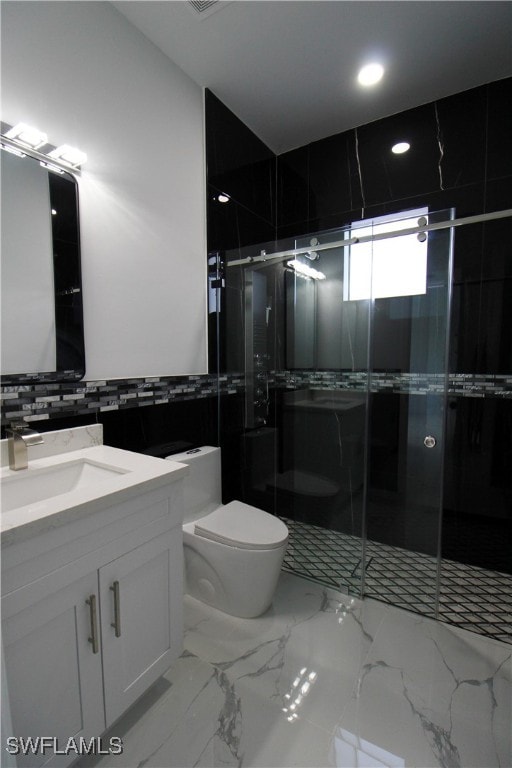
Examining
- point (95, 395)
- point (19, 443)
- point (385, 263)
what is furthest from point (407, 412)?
point (19, 443)

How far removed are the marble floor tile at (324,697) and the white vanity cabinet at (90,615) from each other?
7.5 inches

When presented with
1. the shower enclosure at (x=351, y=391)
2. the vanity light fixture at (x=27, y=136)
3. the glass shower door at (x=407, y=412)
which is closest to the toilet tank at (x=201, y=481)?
the shower enclosure at (x=351, y=391)

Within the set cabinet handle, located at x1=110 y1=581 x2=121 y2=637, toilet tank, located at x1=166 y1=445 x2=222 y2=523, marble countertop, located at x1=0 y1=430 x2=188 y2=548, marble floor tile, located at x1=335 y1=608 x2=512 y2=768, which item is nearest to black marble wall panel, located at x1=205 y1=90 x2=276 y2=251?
toilet tank, located at x1=166 y1=445 x2=222 y2=523

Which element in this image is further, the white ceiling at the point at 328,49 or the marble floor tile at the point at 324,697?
the white ceiling at the point at 328,49

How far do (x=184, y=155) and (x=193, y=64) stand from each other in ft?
1.50

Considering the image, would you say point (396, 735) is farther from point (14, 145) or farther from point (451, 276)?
point (14, 145)

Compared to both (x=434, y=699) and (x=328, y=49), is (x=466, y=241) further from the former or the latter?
(x=434, y=699)

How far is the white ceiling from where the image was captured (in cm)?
157

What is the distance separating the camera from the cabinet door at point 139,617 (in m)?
1.05

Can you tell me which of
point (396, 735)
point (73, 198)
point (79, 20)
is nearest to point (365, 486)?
point (396, 735)

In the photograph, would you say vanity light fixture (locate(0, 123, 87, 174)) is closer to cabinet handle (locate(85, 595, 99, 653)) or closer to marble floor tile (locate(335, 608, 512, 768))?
cabinet handle (locate(85, 595, 99, 653))

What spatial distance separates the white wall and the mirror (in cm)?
7

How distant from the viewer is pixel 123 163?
1.59 metres

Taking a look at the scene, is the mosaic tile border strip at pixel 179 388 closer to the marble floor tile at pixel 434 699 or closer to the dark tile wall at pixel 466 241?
the dark tile wall at pixel 466 241
